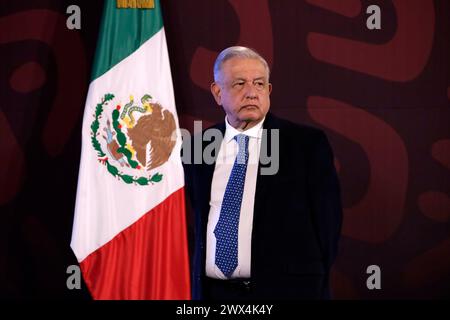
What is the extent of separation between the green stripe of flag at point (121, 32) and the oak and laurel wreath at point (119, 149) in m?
Answer: 0.18

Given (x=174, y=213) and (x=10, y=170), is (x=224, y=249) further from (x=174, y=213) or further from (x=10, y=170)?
(x=10, y=170)

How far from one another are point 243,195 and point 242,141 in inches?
8.6

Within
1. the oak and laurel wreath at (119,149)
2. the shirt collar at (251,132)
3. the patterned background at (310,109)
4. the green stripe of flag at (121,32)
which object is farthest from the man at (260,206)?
the patterned background at (310,109)

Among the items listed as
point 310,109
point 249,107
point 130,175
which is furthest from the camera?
point 310,109

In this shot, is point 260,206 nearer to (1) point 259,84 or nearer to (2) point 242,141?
(2) point 242,141

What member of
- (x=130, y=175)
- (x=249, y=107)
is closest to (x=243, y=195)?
(x=249, y=107)

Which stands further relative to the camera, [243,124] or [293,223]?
[243,124]

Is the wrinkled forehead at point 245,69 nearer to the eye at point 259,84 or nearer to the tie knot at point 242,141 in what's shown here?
the eye at point 259,84

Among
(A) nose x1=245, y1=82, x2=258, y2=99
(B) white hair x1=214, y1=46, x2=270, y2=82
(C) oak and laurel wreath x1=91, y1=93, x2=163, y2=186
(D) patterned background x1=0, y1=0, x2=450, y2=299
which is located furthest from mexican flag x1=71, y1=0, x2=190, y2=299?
(A) nose x1=245, y1=82, x2=258, y2=99

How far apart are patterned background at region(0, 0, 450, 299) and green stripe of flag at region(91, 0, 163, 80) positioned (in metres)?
0.28

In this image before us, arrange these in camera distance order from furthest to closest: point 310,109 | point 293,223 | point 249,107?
point 310,109
point 249,107
point 293,223

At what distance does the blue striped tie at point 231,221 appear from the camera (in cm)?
199

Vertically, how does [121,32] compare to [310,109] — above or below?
above

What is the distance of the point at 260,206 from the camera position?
1992 mm
